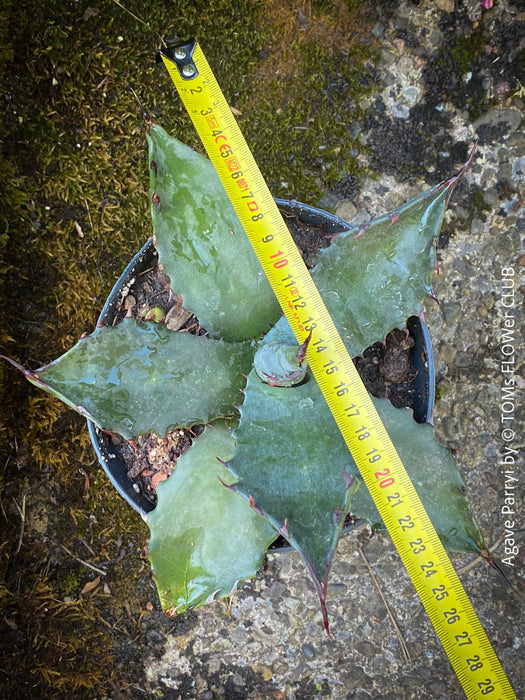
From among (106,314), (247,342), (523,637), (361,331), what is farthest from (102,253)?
(523,637)

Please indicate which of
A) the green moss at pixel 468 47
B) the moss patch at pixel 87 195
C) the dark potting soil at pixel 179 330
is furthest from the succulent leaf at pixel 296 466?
the green moss at pixel 468 47

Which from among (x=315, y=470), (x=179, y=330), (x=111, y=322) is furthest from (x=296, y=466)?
(x=111, y=322)

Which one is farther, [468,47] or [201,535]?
[468,47]

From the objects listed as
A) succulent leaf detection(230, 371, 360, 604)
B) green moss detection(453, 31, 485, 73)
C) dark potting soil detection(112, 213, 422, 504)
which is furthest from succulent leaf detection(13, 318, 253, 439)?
green moss detection(453, 31, 485, 73)

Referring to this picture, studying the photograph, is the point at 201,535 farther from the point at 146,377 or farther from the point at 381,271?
the point at 381,271

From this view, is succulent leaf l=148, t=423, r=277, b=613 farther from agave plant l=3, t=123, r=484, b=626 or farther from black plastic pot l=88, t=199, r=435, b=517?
black plastic pot l=88, t=199, r=435, b=517

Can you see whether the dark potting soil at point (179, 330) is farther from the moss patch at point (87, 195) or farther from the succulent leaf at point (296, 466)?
the succulent leaf at point (296, 466)
